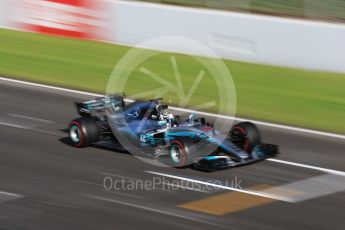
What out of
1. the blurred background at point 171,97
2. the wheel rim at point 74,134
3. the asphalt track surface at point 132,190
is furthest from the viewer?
the wheel rim at point 74,134

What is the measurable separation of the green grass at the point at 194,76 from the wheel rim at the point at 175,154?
4513 mm

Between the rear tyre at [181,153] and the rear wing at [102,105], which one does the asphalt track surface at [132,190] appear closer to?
the rear tyre at [181,153]

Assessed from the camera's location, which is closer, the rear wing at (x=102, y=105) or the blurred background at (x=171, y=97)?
the blurred background at (x=171, y=97)

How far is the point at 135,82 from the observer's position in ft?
67.9

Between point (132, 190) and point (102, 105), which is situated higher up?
point (102, 105)

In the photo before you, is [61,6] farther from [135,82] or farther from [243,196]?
[243,196]

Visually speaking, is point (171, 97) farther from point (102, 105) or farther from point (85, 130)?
point (85, 130)

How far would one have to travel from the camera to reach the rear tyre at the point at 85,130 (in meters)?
14.6

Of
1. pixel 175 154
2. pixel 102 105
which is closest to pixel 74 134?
pixel 102 105

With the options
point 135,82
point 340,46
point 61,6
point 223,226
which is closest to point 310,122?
point 340,46

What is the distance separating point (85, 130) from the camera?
14.6 meters

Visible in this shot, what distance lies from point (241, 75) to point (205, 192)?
8.67 meters

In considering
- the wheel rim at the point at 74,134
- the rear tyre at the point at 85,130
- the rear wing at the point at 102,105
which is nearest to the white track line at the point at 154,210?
the rear tyre at the point at 85,130

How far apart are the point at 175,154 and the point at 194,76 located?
767 centimetres
